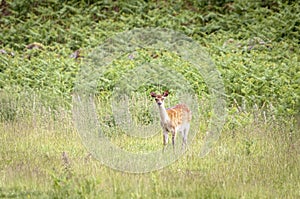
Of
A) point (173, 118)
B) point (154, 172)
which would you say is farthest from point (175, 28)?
point (154, 172)

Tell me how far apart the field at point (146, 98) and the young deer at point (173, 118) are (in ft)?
0.71

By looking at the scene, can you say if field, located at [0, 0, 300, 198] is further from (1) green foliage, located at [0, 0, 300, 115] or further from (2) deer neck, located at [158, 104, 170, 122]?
(2) deer neck, located at [158, 104, 170, 122]

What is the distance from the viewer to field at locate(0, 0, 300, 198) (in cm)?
752


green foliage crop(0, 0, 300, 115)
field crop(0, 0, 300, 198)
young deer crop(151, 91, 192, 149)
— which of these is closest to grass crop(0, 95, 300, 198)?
field crop(0, 0, 300, 198)

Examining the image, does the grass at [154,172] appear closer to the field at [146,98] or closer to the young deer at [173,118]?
the field at [146,98]

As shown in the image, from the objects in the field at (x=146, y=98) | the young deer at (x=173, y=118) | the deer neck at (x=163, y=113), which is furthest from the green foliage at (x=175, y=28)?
the deer neck at (x=163, y=113)

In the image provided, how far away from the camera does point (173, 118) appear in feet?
28.9

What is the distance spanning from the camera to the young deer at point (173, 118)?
8570 millimetres

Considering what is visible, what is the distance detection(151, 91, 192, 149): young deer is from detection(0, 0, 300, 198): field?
8.6 inches

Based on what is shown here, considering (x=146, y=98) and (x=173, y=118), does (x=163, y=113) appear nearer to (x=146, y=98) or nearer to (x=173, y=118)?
(x=173, y=118)

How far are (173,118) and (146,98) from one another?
2.48m

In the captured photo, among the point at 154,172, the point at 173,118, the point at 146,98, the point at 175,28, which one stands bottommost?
the point at 154,172

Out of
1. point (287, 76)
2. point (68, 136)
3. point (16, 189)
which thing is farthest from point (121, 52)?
point (16, 189)

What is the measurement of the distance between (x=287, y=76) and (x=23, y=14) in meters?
10.0
